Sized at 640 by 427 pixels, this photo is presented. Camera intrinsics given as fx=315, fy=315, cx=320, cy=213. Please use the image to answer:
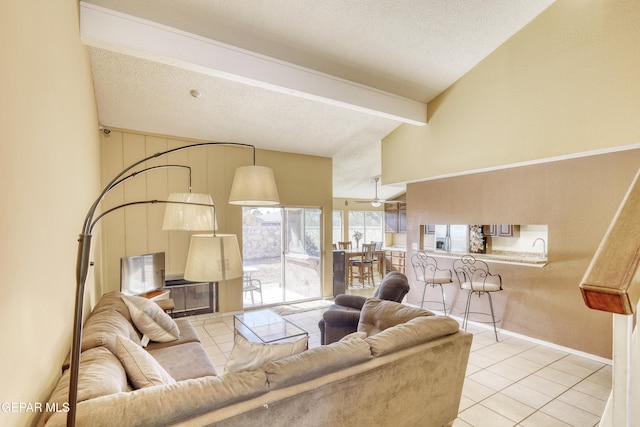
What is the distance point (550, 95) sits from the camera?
11.5 ft

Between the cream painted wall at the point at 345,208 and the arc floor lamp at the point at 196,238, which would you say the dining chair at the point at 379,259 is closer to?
the cream painted wall at the point at 345,208

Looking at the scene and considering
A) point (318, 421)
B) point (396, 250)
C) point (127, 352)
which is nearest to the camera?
point (318, 421)

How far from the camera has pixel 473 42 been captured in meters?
3.64

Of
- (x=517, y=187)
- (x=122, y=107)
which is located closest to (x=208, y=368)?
(x=122, y=107)

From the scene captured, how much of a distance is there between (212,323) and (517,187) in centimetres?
479

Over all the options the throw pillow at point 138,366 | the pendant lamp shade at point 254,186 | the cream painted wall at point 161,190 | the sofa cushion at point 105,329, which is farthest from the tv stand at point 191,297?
the throw pillow at point 138,366

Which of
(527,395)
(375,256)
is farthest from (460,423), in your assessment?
(375,256)

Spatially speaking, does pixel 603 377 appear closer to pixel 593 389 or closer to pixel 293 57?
pixel 593 389

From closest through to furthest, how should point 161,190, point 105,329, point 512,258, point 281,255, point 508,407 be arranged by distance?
point 105,329 → point 508,407 → point 512,258 → point 161,190 → point 281,255

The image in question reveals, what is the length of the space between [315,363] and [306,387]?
126 mm

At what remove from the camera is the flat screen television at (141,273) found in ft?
12.4

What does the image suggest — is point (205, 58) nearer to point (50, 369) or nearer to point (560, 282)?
point (50, 369)

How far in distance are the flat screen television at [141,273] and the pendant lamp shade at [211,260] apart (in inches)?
92.0

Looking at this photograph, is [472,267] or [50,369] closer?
[50,369]
